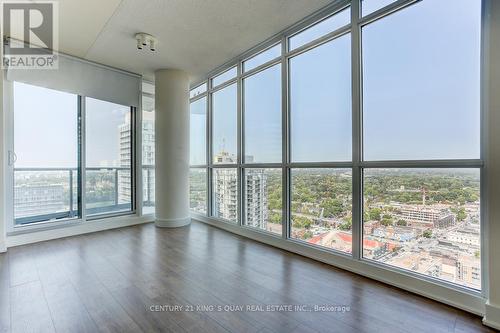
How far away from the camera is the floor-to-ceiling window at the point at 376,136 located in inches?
77.2

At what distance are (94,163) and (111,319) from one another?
130 inches

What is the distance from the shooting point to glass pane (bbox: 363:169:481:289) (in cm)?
192

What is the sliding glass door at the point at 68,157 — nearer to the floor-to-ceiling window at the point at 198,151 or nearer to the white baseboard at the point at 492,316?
the floor-to-ceiling window at the point at 198,151

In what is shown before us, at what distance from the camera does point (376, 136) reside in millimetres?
2441

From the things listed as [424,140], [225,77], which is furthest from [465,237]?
[225,77]

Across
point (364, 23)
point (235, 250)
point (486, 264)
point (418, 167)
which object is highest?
point (364, 23)

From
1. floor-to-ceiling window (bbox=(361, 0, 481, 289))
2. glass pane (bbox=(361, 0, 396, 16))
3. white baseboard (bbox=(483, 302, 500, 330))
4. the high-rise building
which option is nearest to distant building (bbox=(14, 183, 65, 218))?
the high-rise building

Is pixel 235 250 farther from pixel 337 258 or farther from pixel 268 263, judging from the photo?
pixel 337 258

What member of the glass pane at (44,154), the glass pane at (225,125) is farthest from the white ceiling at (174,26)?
the glass pane at (44,154)

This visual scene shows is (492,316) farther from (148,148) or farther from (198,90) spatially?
(148,148)

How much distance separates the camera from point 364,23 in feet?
8.23

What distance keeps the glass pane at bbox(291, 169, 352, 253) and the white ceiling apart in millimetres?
1922

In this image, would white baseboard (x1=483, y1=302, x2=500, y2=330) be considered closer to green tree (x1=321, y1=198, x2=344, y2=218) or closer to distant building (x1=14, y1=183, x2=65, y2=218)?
green tree (x1=321, y1=198, x2=344, y2=218)

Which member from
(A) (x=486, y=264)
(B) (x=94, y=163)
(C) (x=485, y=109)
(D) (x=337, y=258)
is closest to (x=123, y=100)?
(B) (x=94, y=163)
